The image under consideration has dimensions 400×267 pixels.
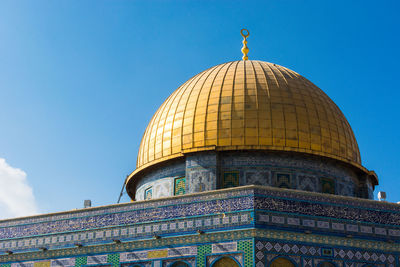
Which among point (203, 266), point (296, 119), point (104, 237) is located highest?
point (296, 119)

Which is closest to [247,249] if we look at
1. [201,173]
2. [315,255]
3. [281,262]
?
[281,262]

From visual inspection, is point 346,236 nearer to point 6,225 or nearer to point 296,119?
point 296,119

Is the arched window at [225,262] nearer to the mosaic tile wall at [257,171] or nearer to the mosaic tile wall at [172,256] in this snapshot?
the mosaic tile wall at [172,256]

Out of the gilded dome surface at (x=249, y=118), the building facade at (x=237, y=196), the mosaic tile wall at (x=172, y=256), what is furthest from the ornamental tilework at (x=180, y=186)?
the mosaic tile wall at (x=172, y=256)

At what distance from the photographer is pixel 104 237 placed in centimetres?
1430

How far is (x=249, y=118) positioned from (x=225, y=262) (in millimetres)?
4828

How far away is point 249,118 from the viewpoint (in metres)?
16.0

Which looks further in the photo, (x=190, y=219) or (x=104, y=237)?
(x=104, y=237)

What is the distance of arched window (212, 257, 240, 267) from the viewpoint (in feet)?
40.7

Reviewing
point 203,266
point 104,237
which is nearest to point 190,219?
point 203,266

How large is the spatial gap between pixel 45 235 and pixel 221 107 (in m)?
5.97

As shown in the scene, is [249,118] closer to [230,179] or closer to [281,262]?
[230,179]

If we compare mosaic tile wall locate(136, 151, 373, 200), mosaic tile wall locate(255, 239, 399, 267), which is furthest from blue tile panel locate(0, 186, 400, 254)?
mosaic tile wall locate(136, 151, 373, 200)

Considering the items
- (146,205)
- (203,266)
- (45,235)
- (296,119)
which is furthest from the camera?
(296,119)
